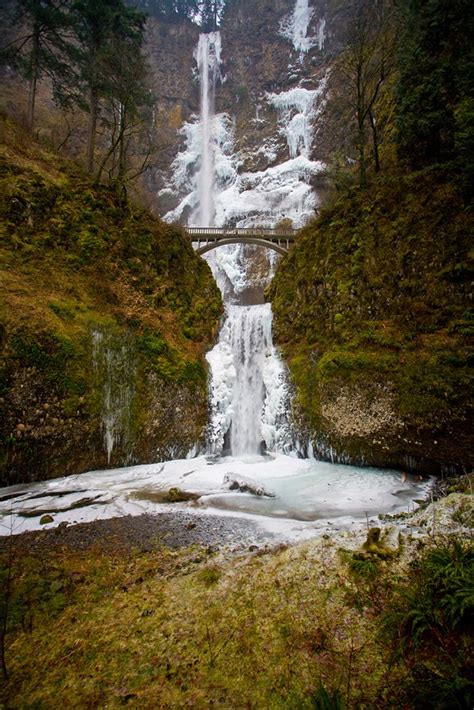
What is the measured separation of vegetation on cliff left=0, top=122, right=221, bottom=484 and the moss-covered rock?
463 centimetres

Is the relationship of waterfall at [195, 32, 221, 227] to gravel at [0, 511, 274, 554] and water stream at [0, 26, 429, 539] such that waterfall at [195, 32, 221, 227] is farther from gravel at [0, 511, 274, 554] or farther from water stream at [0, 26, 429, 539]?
gravel at [0, 511, 274, 554]

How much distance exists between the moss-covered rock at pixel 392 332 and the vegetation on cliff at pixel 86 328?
4.63 meters

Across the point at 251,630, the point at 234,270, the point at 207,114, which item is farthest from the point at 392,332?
the point at 207,114

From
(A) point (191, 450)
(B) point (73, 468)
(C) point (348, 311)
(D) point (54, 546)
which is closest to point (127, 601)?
(D) point (54, 546)

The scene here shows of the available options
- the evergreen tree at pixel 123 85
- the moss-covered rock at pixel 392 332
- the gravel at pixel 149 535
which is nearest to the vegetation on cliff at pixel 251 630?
the gravel at pixel 149 535

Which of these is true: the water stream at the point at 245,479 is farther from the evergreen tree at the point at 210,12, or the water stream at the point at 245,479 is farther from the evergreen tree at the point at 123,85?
the evergreen tree at the point at 210,12

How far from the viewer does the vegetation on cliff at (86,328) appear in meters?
7.50

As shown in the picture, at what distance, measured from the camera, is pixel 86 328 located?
8.95 m

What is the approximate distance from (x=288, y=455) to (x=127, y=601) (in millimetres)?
8038

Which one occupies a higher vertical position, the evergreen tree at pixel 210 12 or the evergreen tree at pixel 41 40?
the evergreen tree at pixel 210 12

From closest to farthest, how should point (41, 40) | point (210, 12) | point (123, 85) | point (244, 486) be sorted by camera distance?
point (244, 486), point (123, 85), point (41, 40), point (210, 12)

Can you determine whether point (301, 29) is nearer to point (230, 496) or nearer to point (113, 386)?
point (113, 386)

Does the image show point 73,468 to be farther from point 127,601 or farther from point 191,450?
point 127,601

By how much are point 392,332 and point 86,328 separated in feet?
29.6
